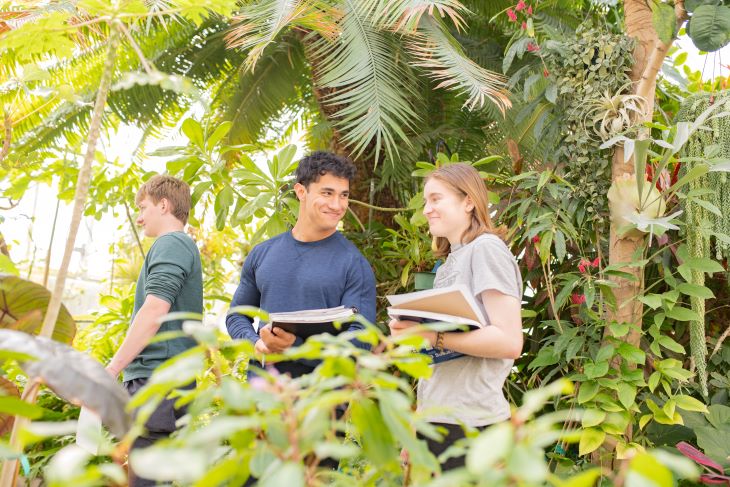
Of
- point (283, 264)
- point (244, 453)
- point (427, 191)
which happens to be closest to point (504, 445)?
point (244, 453)

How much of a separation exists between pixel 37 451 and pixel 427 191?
3065 millimetres

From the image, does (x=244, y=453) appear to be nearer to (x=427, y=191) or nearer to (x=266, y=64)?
(x=427, y=191)

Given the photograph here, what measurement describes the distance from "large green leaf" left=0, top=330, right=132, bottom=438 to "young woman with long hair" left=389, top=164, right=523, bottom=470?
109 centimetres

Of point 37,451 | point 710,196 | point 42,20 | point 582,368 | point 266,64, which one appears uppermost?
point 266,64

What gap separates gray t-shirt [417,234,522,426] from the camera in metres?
2.05

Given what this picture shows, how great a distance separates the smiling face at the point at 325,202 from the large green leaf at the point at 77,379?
178cm

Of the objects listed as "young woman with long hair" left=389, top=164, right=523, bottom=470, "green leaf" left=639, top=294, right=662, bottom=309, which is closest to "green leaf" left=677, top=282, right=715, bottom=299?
"green leaf" left=639, top=294, right=662, bottom=309

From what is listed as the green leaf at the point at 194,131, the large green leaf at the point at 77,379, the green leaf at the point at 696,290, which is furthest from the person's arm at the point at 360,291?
the large green leaf at the point at 77,379

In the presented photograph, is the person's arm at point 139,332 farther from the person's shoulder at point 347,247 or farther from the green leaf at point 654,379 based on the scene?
the green leaf at point 654,379

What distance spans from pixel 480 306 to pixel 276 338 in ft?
2.12

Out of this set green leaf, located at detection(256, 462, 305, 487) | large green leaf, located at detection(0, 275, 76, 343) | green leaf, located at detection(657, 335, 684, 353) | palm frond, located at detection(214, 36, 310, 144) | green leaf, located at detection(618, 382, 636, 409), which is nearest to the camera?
green leaf, located at detection(256, 462, 305, 487)

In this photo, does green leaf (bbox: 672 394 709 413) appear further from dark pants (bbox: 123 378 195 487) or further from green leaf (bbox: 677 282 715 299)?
dark pants (bbox: 123 378 195 487)

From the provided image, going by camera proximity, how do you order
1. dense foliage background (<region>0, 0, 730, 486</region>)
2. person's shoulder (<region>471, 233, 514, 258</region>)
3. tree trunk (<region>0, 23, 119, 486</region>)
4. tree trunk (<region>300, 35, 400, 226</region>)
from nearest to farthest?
dense foliage background (<region>0, 0, 730, 486</region>) → tree trunk (<region>0, 23, 119, 486</region>) → person's shoulder (<region>471, 233, 514, 258</region>) → tree trunk (<region>300, 35, 400, 226</region>)

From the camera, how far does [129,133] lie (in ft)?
21.1
